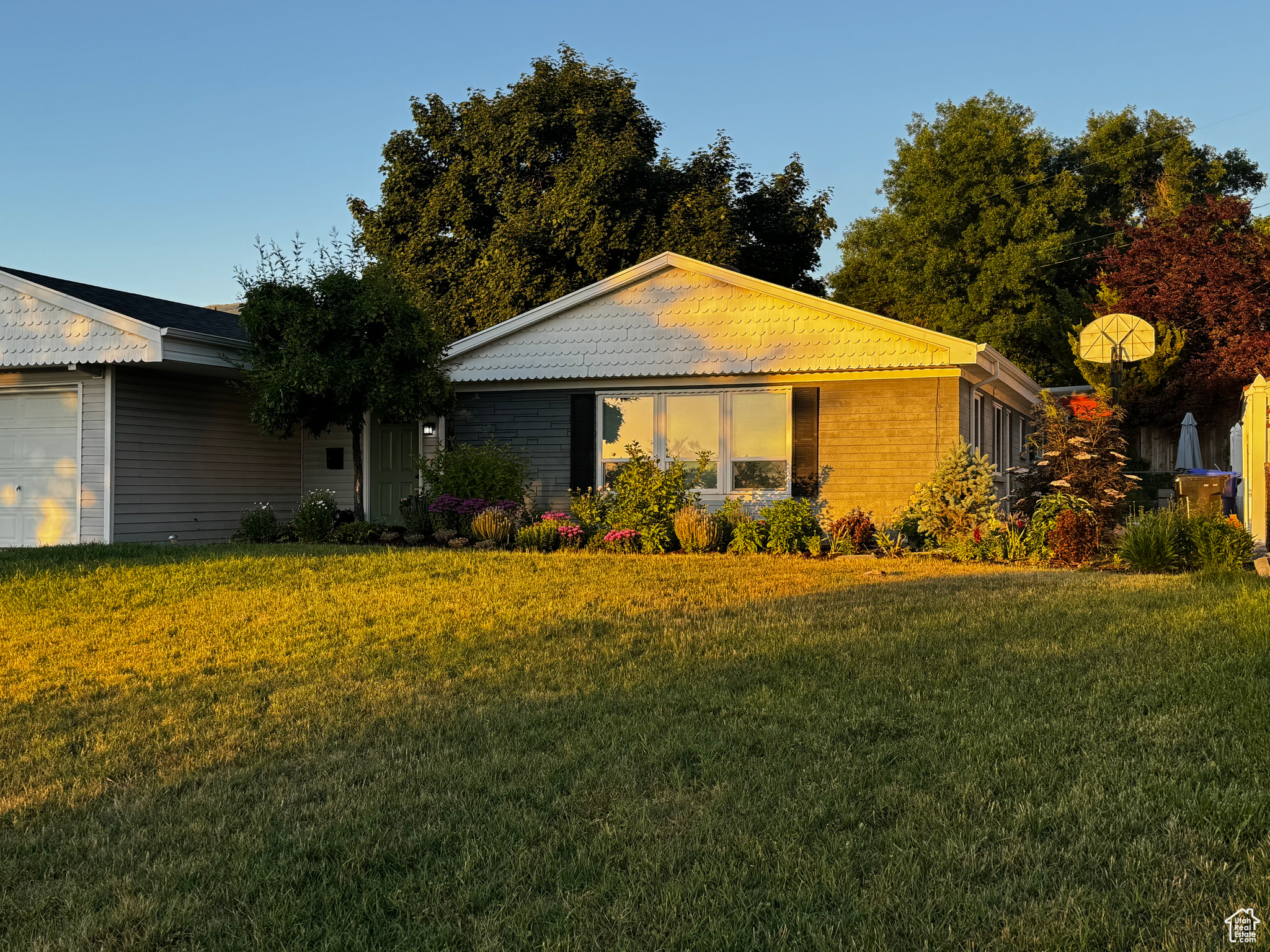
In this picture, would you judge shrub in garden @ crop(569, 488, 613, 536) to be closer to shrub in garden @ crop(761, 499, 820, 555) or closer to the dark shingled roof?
shrub in garden @ crop(761, 499, 820, 555)

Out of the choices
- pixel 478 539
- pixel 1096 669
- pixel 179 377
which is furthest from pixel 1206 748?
pixel 179 377

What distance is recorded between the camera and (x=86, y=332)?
13516mm

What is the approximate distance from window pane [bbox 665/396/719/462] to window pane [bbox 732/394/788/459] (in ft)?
0.92

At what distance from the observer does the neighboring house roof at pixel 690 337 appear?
1323 cm

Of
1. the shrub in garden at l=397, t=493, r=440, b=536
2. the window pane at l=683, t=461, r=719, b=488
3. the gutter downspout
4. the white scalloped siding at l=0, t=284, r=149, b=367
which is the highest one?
the white scalloped siding at l=0, t=284, r=149, b=367

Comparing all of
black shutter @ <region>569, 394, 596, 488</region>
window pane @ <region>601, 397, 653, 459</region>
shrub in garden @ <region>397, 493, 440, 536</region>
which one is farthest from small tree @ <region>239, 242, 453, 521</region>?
window pane @ <region>601, 397, 653, 459</region>

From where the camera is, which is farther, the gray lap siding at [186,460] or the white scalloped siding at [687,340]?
the gray lap siding at [186,460]

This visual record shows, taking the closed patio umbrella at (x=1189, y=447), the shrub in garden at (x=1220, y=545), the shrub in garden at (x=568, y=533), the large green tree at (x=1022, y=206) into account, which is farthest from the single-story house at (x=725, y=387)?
the large green tree at (x=1022, y=206)

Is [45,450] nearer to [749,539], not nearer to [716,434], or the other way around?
[716,434]

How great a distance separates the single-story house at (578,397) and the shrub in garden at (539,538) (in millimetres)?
2000

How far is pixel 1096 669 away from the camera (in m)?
5.38

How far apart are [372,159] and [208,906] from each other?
1068 inches

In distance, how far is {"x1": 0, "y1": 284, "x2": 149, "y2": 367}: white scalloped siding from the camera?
13312mm

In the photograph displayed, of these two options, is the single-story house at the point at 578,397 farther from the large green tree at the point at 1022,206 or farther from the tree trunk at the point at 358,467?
the large green tree at the point at 1022,206
